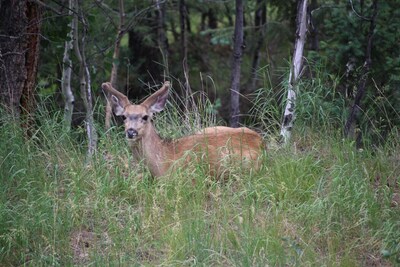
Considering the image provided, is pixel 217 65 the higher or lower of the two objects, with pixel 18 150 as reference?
lower

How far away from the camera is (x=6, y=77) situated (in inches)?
366

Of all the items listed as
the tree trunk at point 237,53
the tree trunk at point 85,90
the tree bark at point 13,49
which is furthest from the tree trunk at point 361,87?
the tree bark at point 13,49

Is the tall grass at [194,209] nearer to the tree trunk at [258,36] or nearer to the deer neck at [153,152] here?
the deer neck at [153,152]

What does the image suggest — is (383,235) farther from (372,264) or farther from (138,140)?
(138,140)

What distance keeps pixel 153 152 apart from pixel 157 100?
0.54 metres

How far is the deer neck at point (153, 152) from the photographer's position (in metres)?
8.73

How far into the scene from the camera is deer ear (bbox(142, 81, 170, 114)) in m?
8.95

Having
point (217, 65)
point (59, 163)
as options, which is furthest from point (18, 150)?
point (217, 65)

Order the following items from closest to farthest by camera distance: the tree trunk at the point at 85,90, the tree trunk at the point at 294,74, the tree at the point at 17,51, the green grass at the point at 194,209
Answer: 1. the green grass at the point at 194,209
2. the tree trunk at the point at 85,90
3. the tree trunk at the point at 294,74
4. the tree at the point at 17,51

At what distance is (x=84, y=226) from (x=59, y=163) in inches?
40.2

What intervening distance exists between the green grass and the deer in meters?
0.19

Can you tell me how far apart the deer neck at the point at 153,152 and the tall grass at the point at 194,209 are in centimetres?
19

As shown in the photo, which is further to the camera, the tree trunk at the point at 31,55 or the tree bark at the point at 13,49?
the tree trunk at the point at 31,55

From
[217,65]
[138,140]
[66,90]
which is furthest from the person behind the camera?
[217,65]
